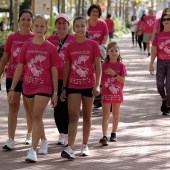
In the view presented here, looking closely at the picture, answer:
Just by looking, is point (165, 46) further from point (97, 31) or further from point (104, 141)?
point (104, 141)

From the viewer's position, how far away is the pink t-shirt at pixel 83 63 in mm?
8828

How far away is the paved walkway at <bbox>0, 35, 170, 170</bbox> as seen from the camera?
8453mm

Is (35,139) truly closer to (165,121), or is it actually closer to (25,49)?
(25,49)

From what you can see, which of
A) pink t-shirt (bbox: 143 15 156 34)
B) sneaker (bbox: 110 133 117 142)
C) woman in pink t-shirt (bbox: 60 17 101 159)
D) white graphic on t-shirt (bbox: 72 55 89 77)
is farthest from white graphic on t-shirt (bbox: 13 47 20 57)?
pink t-shirt (bbox: 143 15 156 34)

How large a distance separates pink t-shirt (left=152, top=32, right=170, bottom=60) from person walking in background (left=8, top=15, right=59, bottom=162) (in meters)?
4.40

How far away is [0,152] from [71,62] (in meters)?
1.55

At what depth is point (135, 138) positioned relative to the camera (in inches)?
414

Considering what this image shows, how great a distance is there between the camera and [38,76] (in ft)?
28.0

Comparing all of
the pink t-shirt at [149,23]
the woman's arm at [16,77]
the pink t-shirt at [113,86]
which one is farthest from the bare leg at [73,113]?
the pink t-shirt at [149,23]

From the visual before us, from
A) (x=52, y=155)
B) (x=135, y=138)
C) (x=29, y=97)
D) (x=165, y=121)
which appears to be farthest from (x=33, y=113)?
(x=165, y=121)

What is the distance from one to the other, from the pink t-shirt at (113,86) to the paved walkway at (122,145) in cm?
64

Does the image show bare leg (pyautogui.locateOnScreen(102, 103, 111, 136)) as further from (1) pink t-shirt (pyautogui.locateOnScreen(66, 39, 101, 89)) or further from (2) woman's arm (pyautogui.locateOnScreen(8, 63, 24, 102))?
(2) woman's arm (pyautogui.locateOnScreen(8, 63, 24, 102))

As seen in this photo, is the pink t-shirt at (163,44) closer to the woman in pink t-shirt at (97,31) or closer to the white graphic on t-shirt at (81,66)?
the woman in pink t-shirt at (97,31)

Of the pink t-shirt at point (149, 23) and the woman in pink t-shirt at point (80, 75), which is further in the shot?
the pink t-shirt at point (149, 23)
